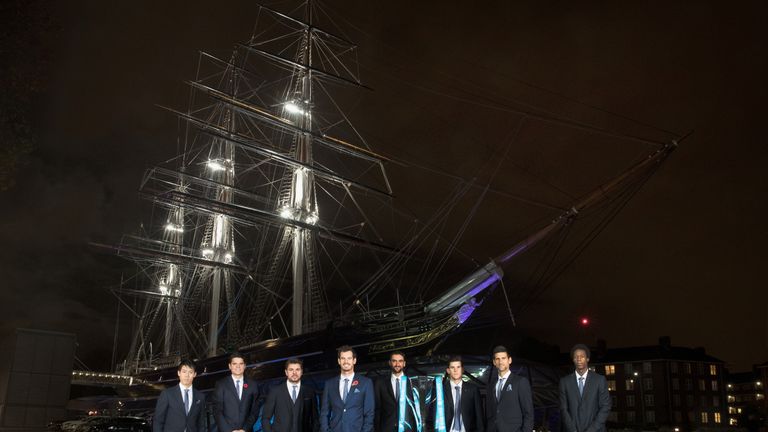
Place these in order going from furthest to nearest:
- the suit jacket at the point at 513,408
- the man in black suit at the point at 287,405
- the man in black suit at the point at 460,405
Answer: the man in black suit at the point at 287,405 → the man in black suit at the point at 460,405 → the suit jacket at the point at 513,408

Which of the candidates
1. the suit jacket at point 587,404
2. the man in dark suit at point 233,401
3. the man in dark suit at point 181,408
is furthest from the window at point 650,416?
the man in dark suit at point 181,408

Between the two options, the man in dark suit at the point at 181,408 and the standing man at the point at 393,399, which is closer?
the man in dark suit at the point at 181,408

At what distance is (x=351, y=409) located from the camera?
7.56m

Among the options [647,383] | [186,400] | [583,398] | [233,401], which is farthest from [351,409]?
[647,383]

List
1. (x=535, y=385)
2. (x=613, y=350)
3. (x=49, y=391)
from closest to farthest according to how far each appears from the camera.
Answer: (x=535, y=385)
(x=49, y=391)
(x=613, y=350)

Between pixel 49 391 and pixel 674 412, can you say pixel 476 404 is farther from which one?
pixel 674 412

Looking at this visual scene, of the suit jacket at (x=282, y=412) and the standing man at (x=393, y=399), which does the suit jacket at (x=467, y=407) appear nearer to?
the standing man at (x=393, y=399)

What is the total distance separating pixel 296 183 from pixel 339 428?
31.3 metres

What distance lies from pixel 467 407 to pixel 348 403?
4.32 ft

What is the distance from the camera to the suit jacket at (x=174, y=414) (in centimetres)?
756

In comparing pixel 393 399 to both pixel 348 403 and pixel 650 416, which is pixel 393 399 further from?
pixel 650 416

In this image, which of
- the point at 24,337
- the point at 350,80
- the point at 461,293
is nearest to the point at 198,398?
the point at 24,337

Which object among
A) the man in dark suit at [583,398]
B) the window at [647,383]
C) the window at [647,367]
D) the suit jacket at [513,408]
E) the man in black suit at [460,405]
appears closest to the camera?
the man in dark suit at [583,398]

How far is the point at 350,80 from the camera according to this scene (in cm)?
4006
